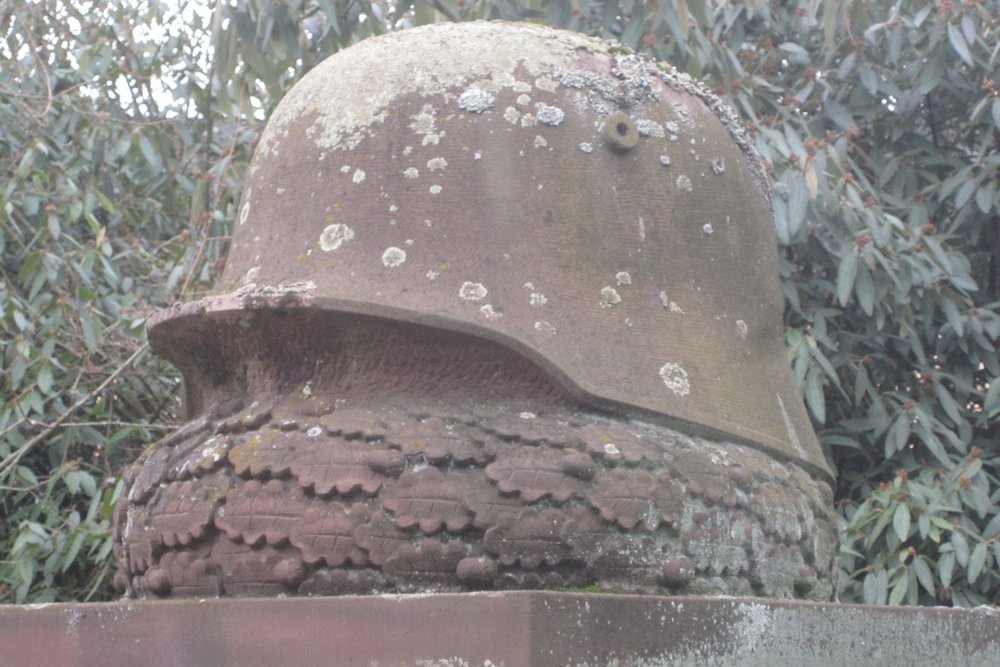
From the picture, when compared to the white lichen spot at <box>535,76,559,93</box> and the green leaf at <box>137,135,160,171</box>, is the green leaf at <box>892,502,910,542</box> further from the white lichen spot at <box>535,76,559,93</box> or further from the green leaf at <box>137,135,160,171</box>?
the green leaf at <box>137,135,160,171</box>

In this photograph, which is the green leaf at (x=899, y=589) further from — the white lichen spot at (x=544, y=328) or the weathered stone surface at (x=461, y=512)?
the white lichen spot at (x=544, y=328)

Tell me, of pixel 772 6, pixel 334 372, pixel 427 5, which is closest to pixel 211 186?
pixel 427 5

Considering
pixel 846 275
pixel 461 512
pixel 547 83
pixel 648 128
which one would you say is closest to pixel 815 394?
pixel 846 275

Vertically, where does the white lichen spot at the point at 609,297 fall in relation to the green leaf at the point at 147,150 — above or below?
above

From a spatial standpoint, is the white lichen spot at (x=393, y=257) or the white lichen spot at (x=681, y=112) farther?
the white lichen spot at (x=681, y=112)

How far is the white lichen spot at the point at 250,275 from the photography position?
86.0 inches

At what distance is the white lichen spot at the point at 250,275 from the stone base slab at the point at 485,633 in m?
0.53

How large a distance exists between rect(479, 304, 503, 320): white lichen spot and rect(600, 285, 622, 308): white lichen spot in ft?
0.56

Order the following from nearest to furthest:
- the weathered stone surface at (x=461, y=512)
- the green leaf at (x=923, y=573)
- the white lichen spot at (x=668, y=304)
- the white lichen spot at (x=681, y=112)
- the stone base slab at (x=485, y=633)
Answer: the stone base slab at (x=485, y=633)
the weathered stone surface at (x=461, y=512)
the white lichen spot at (x=668, y=304)
the white lichen spot at (x=681, y=112)
the green leaf at (x=923, y=573)

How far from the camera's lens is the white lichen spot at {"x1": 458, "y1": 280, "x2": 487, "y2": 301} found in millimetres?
2047

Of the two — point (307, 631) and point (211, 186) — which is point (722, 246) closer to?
point (307, 631)

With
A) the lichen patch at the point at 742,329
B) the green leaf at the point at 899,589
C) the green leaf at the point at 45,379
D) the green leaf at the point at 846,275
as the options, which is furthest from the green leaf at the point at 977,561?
the green leaf at the point at 45,379

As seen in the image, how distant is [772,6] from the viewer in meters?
4.85

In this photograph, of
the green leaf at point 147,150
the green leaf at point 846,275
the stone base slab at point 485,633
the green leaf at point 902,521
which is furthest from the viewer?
the green leaf at point 147,150
